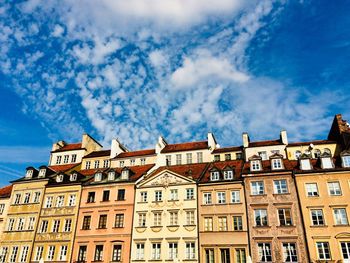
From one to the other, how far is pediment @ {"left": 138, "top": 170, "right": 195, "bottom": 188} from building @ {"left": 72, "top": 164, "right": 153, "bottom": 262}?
1836 mm

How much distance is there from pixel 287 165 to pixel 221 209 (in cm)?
976

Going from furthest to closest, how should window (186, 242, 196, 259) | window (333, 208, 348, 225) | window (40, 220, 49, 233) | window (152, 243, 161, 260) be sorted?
window (40, 220, 49, 233) → window (152, 243, 161, 260) → window (186, 242, 196, 259) → window (333, 208, 348, 225)

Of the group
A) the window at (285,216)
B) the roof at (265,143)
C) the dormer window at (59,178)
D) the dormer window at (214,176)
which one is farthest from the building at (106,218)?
the window at (285,216)

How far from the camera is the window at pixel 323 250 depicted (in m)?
31.8

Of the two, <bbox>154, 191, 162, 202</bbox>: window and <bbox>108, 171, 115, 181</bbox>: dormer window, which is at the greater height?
<bbox>108, 171, 115, 181</bbox>: dormer window

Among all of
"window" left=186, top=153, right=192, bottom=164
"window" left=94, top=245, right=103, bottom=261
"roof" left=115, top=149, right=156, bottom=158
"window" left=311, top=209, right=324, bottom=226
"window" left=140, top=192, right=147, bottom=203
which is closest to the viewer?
"window" left=311, top=209, right=324, bottom=226

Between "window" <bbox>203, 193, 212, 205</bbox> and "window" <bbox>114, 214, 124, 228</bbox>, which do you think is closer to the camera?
"window" <bbox>203, 193, 212, 205</bbox>

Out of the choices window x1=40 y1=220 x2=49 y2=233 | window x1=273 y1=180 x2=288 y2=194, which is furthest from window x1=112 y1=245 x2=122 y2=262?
window x1=273 y1=180 x2=288 y2=194

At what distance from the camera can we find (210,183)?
128 ft

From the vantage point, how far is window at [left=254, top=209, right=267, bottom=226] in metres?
35.2

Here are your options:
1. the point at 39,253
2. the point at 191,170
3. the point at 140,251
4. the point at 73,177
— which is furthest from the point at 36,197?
the point at 191,170

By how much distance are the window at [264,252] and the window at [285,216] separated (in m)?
2.91

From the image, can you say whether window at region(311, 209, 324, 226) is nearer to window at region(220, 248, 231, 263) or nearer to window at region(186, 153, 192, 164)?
window at region(220, 248, 231, 263)

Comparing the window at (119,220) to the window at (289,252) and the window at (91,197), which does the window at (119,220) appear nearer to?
the window at (91,197)
